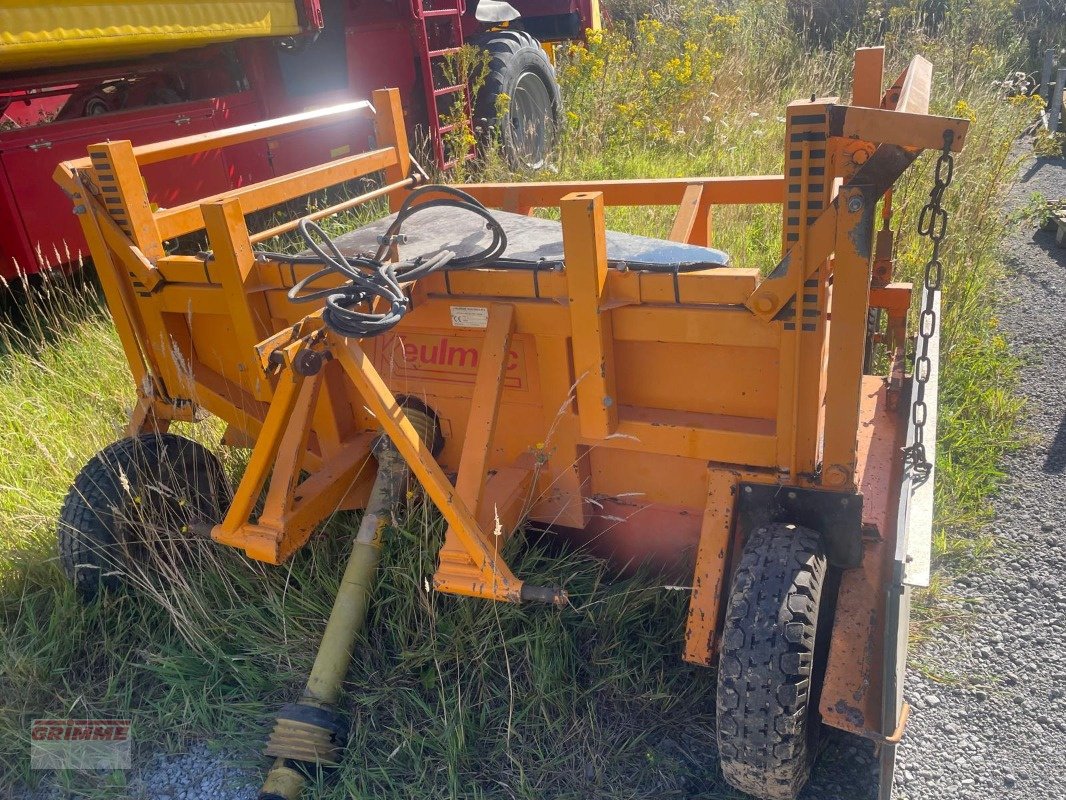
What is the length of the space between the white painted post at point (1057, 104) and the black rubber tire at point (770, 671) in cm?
866

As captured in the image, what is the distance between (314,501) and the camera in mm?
2490

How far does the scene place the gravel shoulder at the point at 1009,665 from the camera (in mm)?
2246

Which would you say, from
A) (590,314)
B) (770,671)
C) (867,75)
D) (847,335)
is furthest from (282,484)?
(867,75)

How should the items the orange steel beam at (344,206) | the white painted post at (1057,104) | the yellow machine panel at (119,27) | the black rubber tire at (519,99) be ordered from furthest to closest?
the white painted post at (1057,104) < the black rubber tire at (519,99) < the yellow machine panel at (119,27) < the orange steel beam at (344,206)

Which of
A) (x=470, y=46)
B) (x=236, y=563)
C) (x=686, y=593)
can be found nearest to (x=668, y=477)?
(x=686, y=593)

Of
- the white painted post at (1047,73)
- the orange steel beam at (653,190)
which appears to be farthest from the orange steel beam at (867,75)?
the white painted post at (1047,73)

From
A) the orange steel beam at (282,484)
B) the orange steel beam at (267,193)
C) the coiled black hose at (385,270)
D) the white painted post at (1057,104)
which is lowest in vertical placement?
the white painted post at (1057,104)

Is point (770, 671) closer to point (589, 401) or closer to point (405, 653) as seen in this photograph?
point (589, 401)

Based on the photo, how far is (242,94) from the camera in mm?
5758

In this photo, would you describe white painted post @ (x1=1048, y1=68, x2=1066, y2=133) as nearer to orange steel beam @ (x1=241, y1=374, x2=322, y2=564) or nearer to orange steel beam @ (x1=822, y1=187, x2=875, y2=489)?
orange steel beam @ (x1=822, y1=187, x2=875, y2=489)

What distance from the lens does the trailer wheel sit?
276 centimetres

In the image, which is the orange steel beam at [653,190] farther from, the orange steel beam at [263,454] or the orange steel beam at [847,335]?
the orange steel beam at [263,454]

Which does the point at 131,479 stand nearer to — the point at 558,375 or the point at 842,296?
the point at 558,375

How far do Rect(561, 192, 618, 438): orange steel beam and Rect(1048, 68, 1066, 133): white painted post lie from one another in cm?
Result: 852
